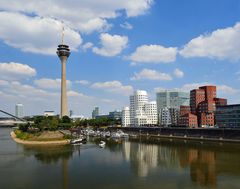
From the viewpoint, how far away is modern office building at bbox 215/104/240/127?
99.2m

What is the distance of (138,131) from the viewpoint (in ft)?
419

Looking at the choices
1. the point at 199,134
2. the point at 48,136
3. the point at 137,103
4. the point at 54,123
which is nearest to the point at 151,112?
the point at 137,103

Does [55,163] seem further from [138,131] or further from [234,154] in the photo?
[138,131]

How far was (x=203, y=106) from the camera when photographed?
410 feet

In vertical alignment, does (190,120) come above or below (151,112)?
below

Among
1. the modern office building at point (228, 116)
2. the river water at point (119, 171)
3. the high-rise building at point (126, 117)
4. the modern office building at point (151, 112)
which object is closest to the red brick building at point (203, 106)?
the modern office building at point (228, 116)

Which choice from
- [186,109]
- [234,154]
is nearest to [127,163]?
[234,154]

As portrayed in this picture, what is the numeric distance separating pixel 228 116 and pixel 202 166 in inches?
2491

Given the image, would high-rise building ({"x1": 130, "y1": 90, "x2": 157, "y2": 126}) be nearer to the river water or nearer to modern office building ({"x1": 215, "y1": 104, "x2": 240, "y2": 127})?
modern office building ({"x1": 215, "y1": 104, "x2": 240, "y2": 127})

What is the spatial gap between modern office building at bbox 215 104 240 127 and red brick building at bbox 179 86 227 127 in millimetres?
13991

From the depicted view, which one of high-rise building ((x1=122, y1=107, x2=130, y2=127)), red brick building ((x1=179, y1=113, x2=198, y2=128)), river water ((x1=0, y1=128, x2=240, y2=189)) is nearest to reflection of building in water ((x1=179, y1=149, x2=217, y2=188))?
river water ((x1=0, y1=128, x2=240, y2=189))

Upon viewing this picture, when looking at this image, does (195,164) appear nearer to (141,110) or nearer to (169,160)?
(169,160)

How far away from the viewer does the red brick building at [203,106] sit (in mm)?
122000

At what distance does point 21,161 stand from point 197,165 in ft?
92.5
